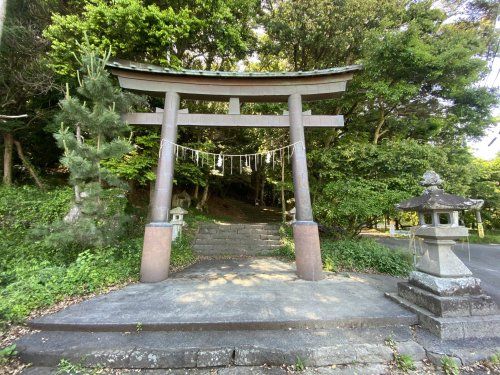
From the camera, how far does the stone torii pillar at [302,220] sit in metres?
5.23

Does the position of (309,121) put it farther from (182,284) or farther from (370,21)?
(370,21)

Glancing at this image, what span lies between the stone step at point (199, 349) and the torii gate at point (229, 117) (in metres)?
2.15

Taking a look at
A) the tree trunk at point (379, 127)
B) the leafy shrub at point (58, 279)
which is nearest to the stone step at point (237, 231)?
the leafy shrub at point (58, 279)

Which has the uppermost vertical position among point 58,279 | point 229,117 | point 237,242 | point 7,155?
point 229,117

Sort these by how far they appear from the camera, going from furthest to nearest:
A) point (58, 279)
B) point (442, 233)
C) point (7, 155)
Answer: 1. point (7, 155)
2. point (58, 279)
3. point (442, 233)

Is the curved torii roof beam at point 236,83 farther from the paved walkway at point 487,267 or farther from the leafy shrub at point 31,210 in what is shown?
the paved walkway at point 487,267

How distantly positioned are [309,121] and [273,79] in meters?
1.43

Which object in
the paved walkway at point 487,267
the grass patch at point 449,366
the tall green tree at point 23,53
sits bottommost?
the grass patch at point 449,366

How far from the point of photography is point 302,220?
212 inches

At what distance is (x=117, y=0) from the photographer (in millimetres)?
6641

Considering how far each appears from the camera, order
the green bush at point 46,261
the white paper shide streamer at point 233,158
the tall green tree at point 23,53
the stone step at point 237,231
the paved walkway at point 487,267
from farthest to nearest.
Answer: the stone step at point 237,231 < the tall green tree at point 23,53 < the white paper shide streamer at point 233,158 < the paved walkway at point 487,267 < the green bush at point 46,261

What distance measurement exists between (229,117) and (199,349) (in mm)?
4768

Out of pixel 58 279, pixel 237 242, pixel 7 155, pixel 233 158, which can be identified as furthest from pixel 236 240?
pixel 7 155

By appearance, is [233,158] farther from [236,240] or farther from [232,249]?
[232,249]
